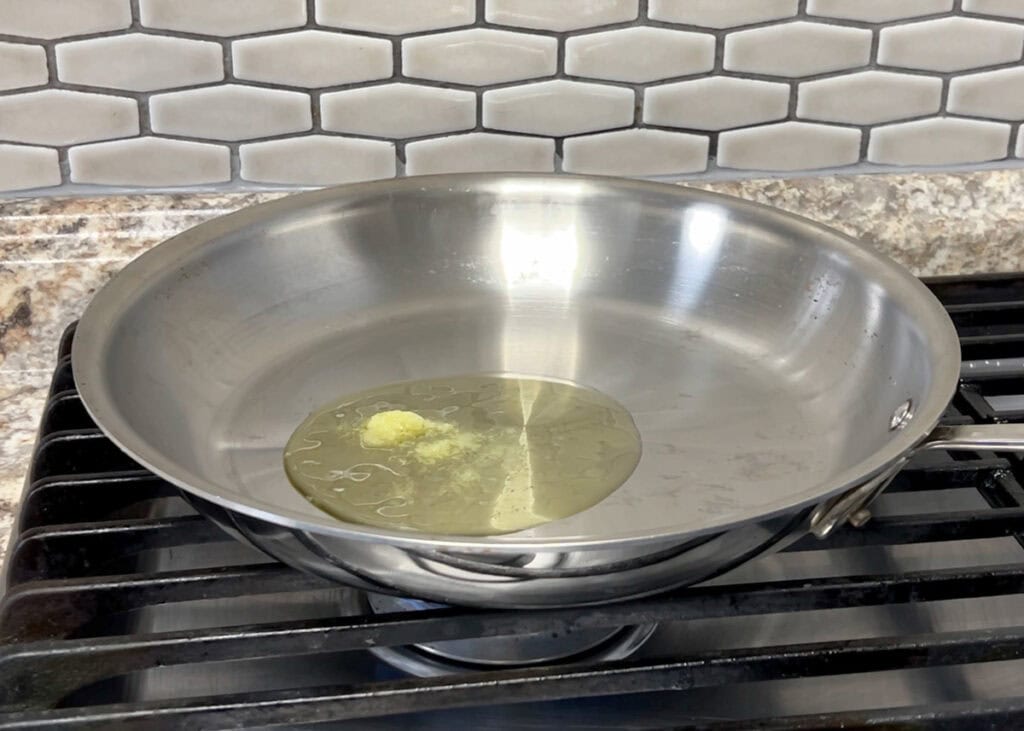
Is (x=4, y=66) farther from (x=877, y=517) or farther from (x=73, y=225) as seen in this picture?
(x=877, y=517)

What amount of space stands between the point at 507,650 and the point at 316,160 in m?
0.34

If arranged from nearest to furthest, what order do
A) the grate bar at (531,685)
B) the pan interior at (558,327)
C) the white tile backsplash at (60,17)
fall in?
the grate bar at (531,685) < the pan interior at (558,327) < the white tile backsplash at (60,17)

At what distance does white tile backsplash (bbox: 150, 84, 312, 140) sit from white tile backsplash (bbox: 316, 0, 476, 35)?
0.05 m

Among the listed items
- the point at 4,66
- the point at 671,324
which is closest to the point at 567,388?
the point at 671,324

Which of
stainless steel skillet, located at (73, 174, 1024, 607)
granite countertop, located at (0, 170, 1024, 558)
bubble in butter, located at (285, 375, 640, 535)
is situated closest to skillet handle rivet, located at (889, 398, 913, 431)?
stainless steel skillet, located at (73, 174, 1024, 607)

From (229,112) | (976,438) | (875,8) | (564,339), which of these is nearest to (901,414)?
(976,438)

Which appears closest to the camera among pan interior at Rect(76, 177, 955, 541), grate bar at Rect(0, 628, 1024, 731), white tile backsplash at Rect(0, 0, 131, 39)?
grate bar at Rect(0, 628, 1024, 731)

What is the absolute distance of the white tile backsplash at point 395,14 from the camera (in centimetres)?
64

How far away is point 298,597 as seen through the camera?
502 millimetres

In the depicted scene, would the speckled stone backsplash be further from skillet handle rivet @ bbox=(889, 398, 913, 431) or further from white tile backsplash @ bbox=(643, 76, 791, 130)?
skillet handle rivet @ bbox=(889, 398, 913, 431)

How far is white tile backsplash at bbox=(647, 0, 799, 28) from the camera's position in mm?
656

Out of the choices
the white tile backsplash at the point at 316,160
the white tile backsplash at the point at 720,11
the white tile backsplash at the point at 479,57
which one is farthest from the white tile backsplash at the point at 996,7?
the white tile backsplash at the point at 316,160

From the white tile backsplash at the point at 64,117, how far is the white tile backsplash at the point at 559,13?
8.2 inches

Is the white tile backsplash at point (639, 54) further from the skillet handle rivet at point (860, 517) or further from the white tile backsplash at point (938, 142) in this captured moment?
the skillet handle rivet at point (860, 517)
